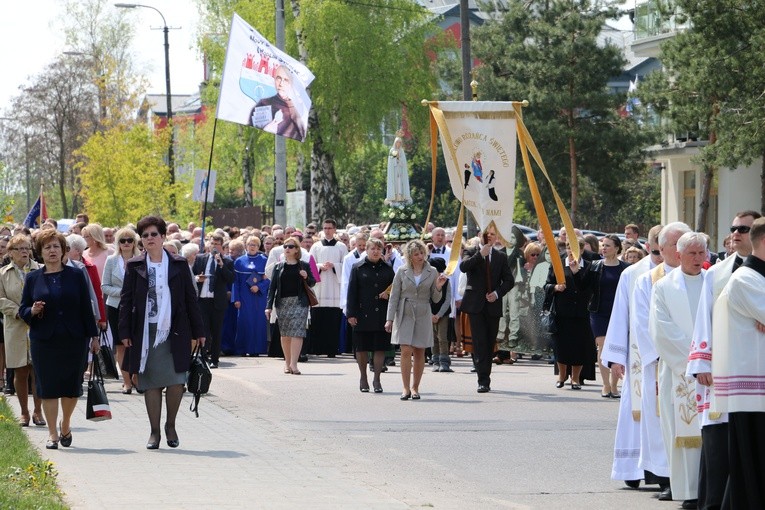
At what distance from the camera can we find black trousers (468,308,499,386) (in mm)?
17000

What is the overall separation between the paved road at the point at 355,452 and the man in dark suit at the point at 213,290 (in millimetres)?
2210

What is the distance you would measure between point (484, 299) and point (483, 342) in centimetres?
51

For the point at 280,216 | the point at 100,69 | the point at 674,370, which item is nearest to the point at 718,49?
the point at 280,216

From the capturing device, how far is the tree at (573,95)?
5022 centimetres

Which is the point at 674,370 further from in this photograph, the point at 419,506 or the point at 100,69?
the point at 100,69

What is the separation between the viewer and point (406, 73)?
147 ft

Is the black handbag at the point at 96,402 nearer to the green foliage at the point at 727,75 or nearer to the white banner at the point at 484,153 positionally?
the white banner at the point at 484,153

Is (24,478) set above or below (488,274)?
below

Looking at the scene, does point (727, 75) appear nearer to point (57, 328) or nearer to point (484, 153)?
point (484, 153)

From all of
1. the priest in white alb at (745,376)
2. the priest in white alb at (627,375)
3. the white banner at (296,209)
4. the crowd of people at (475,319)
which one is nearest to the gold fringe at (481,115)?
the crowd of people at (475,319)

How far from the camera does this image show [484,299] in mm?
17141

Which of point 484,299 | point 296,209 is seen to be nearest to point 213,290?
point 484,299

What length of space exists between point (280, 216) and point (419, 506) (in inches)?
810

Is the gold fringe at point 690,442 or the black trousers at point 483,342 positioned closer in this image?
the gold fringe at point 690,442
